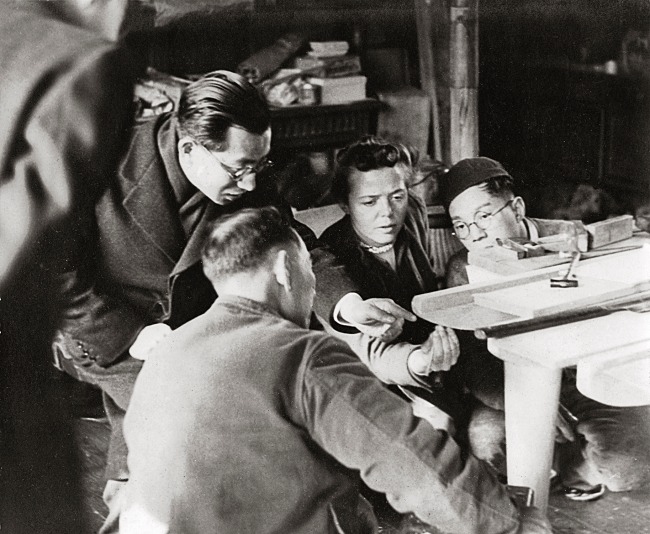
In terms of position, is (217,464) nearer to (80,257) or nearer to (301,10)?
(80,257)

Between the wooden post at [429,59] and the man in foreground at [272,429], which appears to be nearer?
the man in foreground at [272,429]

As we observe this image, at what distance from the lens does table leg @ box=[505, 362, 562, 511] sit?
187 centimetres

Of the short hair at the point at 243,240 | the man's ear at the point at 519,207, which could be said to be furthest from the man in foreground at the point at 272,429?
the man's ear at the point at 519,207

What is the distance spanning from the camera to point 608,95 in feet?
6.45

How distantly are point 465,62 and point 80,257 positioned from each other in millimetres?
929

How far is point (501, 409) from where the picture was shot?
191cm

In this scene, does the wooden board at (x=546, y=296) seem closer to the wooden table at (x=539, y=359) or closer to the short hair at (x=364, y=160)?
the wooden table at (x=539, y=359)

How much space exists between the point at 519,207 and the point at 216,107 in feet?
2.24

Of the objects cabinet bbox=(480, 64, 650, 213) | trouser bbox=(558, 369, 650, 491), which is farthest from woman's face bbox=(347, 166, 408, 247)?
trouser bbox=(558, 369, 650, 491)

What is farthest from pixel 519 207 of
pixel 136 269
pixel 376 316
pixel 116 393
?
pixel 116 393

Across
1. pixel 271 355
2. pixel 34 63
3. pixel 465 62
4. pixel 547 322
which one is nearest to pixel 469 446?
pixel 547 322

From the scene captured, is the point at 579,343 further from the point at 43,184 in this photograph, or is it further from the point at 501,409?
the point at 43,184

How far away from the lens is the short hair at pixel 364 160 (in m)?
1.90

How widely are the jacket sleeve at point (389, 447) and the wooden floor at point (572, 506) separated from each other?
0.17 metres
